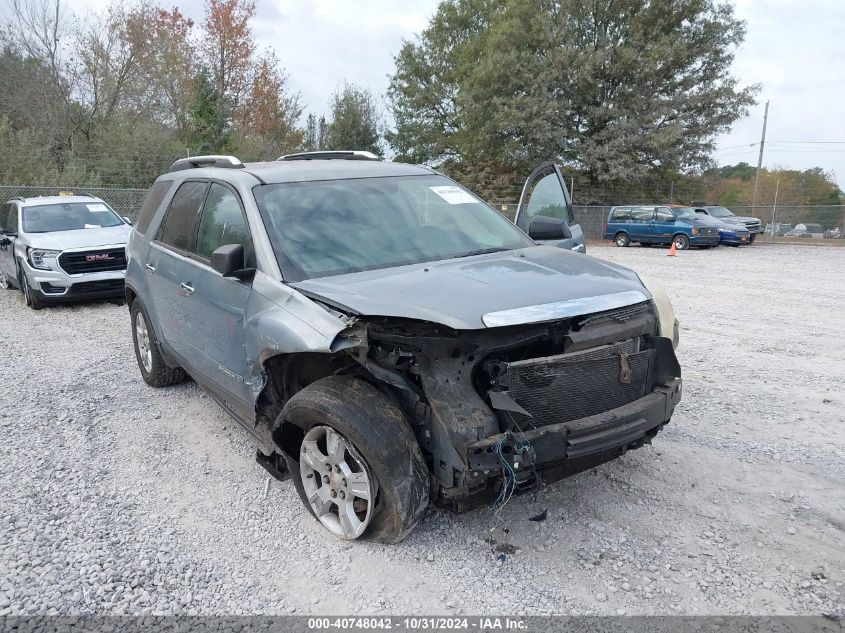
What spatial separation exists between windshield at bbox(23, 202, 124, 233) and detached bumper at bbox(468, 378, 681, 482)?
9915 mm

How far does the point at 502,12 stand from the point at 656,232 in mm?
15228

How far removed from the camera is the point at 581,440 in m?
3.05

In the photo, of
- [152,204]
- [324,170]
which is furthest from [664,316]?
[152,204]

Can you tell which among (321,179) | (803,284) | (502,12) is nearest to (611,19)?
(502,12)

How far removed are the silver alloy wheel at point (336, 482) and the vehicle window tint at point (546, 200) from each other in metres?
4.15

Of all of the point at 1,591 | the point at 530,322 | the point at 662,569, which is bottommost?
the point at 1,591

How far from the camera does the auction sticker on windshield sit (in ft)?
15.2

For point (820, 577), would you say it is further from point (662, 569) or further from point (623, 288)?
point (623, 288)

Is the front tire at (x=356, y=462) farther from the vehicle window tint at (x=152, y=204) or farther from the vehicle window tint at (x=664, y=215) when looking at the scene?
the vehicle window tint at (x=664, y=215)

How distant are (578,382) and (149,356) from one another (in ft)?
13.6

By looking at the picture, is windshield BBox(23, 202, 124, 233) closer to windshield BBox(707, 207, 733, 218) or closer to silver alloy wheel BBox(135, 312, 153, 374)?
silver alloy wheel BBox(135, 312, 153, 374)

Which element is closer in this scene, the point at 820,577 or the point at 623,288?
the point at 820,577

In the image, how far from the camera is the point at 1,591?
3.03 meters

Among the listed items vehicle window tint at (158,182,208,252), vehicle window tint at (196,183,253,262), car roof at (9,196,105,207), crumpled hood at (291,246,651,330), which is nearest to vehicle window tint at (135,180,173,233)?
vehicle window tint at (158,182,208,252)
